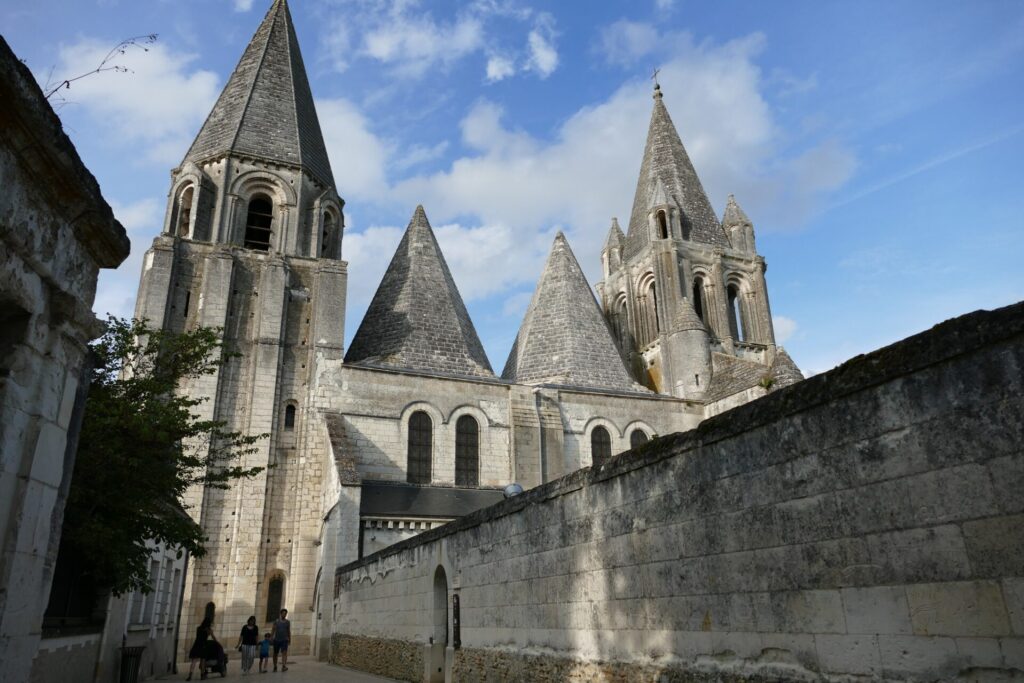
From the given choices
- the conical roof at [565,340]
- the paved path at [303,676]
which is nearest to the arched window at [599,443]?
the conical roof at [565,340]

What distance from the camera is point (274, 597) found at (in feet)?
61.3

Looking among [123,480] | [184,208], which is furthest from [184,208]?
[123,480]

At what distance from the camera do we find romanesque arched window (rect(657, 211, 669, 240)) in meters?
33.8

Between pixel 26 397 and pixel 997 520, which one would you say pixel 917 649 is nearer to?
pixel 997 520

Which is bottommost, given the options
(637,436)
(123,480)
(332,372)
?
(123,480)

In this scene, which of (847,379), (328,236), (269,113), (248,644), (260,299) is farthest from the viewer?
(269,113)

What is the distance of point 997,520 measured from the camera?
3312 millimetres

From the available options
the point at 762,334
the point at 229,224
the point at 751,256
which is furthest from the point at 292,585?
the point at 751,256

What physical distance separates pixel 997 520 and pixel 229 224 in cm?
2363

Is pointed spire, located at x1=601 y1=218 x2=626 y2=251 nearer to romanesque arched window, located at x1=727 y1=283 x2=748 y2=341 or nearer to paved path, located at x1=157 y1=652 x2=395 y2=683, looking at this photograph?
romanesque arched window, located at x1=727 y1=283 x2=748 y2=341

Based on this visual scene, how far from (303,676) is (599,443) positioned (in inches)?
528

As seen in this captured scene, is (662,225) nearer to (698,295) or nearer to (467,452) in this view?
(698,295)

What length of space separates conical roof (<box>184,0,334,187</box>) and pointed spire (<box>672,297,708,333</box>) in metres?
14.8

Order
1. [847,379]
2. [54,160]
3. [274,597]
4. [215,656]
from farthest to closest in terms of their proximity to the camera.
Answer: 1. [274,597]
2. [215,656]
3. [847,379]
4. [54,160]
